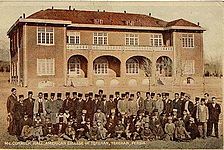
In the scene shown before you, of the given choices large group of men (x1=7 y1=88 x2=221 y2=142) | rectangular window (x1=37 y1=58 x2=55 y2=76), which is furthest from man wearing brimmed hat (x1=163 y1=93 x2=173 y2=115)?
rectangular window (x1=37 y1=58 x2=55 y2=76)

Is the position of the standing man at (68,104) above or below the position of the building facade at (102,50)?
below

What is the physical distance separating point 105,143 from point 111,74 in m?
0.28

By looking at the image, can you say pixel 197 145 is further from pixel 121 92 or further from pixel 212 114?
pixel 121 92

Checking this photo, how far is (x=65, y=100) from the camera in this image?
6.49 ft

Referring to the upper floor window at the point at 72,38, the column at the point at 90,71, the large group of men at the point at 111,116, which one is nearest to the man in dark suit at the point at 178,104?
the large group of men at the point at 111,116

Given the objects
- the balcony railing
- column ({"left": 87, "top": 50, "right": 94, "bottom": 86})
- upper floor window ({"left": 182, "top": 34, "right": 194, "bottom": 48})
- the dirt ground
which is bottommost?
the dirt ground

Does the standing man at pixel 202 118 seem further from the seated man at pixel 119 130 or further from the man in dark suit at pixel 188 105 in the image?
the seated man at pixel 119 130

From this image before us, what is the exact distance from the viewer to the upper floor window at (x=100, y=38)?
1.98 meters

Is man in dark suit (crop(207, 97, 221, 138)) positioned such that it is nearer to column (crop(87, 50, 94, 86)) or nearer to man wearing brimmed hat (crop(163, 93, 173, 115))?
man wearing brimmed hat (crop(163, 93, 173, 115))

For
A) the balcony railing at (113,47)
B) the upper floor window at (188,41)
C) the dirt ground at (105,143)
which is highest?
the upper floor window at (188,41)

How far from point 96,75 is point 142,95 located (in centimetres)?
20

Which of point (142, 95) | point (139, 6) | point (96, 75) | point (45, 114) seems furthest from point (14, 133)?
point (139, 6)

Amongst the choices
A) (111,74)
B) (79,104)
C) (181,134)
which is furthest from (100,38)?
(181,134)

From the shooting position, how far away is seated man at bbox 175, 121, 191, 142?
6.57 ft
